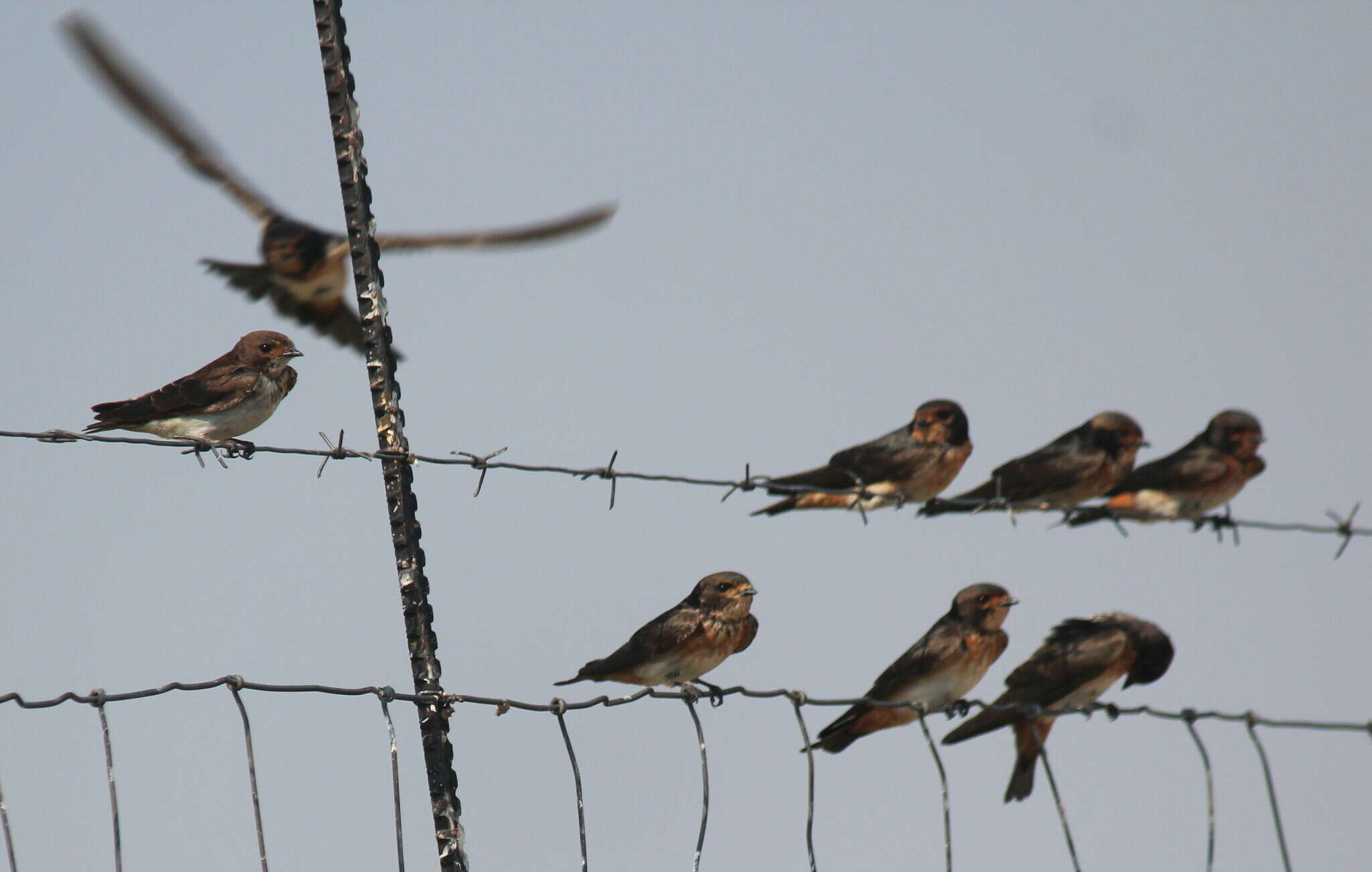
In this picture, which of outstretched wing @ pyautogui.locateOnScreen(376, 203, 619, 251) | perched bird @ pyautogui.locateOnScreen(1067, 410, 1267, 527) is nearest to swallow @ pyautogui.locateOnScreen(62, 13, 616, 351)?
outstretched wing @ pyautogui.locateOnScreen(376, 203, 619, 251)

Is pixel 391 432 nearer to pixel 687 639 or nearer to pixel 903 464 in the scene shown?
pixel 687 639

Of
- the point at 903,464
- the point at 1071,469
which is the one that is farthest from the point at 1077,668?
the point at 903,464

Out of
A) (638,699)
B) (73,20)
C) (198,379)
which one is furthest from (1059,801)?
(73,20)

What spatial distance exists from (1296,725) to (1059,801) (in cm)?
125

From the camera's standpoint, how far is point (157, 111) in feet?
27.4

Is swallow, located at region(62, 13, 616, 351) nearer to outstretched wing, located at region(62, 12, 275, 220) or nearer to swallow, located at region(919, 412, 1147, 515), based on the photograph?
outstretched wing, located at region(62, 12, 275, 220)

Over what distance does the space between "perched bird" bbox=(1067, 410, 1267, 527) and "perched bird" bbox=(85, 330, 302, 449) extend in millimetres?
4894

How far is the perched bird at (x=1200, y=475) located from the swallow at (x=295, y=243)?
4.08 meters

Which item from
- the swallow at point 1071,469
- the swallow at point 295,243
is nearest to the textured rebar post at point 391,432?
the swallow at point 295,243

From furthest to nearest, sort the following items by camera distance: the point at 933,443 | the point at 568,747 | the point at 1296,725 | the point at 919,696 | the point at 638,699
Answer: the point at 933,443 → the point at 919,696 → the point at 1296,725 → the point at 638,699 → the point at 568,747

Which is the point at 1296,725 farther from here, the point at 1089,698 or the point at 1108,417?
the point at 1108,417

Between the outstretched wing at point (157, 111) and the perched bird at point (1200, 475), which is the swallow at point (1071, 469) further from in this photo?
the outstretched wing at point (157, 111)

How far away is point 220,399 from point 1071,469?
15.3ft

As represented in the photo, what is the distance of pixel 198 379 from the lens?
8.34m
